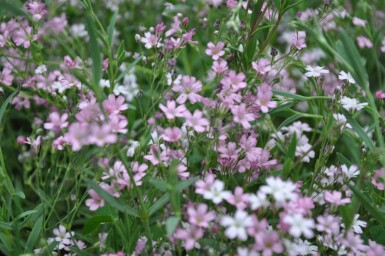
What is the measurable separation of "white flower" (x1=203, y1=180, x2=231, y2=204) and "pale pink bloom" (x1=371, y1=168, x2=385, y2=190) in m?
0.62

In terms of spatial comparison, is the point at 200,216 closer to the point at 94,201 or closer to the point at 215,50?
the point at 94,201

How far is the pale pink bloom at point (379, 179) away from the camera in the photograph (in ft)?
5.73

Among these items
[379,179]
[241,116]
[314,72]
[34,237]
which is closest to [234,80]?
[241,116]

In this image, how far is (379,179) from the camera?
1.77 m

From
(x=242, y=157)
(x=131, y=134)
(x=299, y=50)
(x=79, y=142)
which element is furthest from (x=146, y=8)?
(x=79, y=142)

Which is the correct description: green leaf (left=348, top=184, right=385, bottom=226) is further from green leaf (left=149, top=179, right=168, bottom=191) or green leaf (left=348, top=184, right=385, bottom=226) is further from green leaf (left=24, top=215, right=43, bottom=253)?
green leaf (left=24, top=215, right=43, bottom=253)

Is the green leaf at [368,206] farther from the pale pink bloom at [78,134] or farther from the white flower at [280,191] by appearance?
the pale pink bloom at [78,134]

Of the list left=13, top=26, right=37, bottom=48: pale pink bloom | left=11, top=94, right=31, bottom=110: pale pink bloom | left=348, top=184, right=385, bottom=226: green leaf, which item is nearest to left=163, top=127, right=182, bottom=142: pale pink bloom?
left=348, top=184, right=385, bottom=226: green leaf

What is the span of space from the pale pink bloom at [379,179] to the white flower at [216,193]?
2.03 ft

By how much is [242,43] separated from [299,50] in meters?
0.22

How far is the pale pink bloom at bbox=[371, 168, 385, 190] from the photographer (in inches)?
68.7

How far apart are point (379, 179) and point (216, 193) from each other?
0.66 m

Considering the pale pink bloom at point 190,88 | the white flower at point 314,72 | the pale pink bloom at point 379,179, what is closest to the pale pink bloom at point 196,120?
the pale pink bloom at point 190,88

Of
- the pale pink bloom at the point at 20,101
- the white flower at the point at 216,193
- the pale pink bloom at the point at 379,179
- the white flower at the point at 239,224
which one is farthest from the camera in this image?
the pale pink bloom at the point at 20,101
